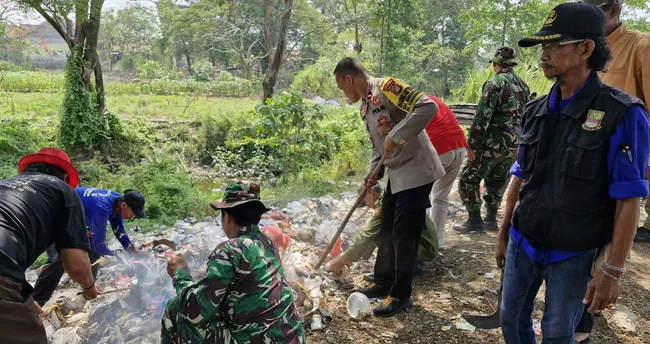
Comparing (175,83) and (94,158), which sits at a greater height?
(175,83)

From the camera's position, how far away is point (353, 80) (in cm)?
290

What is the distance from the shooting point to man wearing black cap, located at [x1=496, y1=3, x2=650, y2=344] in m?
1.45

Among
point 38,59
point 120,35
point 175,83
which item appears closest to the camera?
point 175,83

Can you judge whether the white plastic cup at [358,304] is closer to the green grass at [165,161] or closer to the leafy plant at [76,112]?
the green grass at [165,161]

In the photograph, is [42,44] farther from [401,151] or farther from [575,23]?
[575,23]

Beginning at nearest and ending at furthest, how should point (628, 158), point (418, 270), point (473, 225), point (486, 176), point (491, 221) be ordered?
point (628, 158), point (418, 270), point (486, 176), point (473, 225), point (491, 221)

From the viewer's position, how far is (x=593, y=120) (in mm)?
1498

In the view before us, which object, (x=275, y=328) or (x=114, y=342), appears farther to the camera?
(x=114, y=342)

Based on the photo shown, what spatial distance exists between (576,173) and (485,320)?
168cm

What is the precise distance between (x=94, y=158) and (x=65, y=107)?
4.23 ft

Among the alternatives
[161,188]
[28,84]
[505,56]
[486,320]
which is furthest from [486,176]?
[28,84]

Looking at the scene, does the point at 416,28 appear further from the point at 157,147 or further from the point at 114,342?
the point at 114,342

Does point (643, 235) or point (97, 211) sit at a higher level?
point (97, 211)

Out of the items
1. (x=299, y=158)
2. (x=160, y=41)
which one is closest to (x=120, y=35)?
(x=160, y=41)
